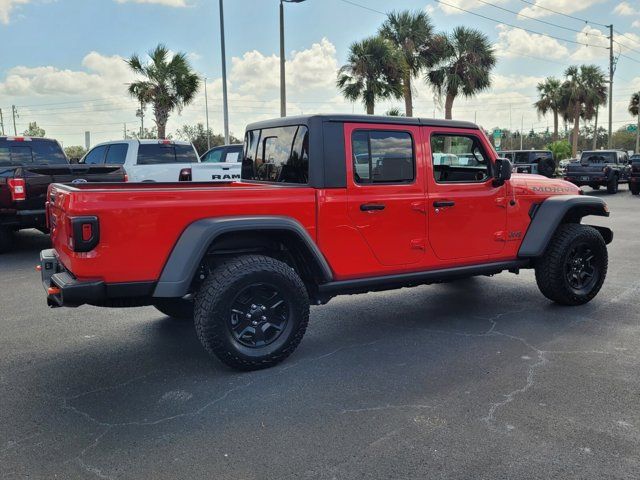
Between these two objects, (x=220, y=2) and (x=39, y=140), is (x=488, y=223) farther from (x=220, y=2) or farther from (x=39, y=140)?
(x=220, y=2)

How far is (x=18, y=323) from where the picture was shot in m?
5.26

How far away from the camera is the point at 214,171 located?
37.0 ft

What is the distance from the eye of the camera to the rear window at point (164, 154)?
37.1 feet

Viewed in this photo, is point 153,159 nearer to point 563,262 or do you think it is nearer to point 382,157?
point 382,157

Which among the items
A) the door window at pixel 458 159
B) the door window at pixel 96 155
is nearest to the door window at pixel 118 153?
the door window at pixel 96 155

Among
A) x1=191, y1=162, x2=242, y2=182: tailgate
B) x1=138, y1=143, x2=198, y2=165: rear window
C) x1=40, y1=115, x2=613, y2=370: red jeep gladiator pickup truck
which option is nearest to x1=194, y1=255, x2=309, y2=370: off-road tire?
x1=40, y1=115, x2=613, y2=370: red jeep gladiator pickup truck

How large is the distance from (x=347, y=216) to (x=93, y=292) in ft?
6.17

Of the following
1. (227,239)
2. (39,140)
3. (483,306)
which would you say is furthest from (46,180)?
(483,306)

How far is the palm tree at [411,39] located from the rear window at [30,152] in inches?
802

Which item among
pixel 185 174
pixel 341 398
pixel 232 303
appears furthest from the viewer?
pixel 185 174

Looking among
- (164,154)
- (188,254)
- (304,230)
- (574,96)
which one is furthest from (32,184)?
(574,96)

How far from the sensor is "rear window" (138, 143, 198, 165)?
37.1 ft

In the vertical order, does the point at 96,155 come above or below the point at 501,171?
above

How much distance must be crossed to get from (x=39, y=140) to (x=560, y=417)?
990 cm
